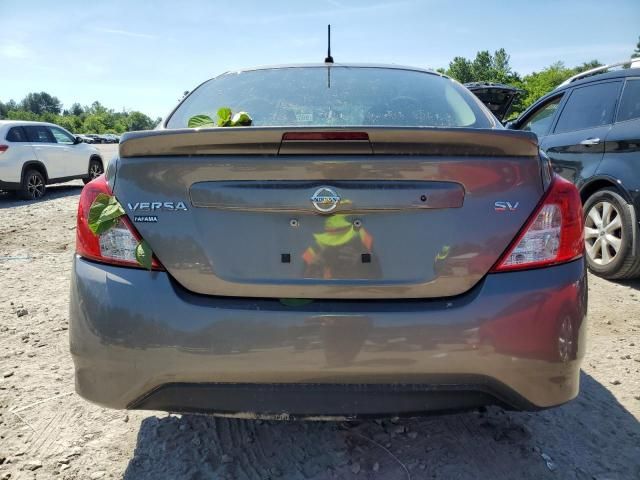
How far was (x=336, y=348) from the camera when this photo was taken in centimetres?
161

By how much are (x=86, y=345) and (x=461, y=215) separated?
1.36m

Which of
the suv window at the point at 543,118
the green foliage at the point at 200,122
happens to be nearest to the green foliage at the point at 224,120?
the green foliage at the point at 200,122

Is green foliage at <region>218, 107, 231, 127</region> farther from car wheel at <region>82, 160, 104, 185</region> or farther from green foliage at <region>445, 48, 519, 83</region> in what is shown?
green foliage at <region>445, 48, 519, 83</region>

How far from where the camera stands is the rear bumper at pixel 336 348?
1.61 m

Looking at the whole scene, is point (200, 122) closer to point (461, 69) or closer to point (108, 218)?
point (108, 218)

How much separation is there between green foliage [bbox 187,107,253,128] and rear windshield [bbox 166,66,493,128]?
5 cm

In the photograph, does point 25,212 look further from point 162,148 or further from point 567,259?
point 567,259

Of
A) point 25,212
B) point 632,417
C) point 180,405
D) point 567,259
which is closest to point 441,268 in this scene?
point 567,259

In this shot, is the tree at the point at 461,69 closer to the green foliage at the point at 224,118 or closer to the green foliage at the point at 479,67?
the green foliage at the point at 479,67

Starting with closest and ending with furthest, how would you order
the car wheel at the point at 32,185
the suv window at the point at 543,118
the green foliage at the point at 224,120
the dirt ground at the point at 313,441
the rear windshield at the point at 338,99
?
the dirt ground at the point at 313,441
the green foliage at the point at 224,120
the rear windshield at the point at 338,99
the suv window at the point at 543,118
the car wheel at the point at 32,185

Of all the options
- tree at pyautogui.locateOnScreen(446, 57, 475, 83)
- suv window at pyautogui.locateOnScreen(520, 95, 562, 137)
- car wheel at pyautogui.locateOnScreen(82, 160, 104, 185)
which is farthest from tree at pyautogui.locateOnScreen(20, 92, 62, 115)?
suv window at pyautogui.locateOnScreen(520, 95, 562, 137)

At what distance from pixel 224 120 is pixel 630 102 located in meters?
3.95

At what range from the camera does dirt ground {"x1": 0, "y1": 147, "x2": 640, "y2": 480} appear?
6.70 ft

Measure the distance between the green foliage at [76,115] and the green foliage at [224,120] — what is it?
11276cm
